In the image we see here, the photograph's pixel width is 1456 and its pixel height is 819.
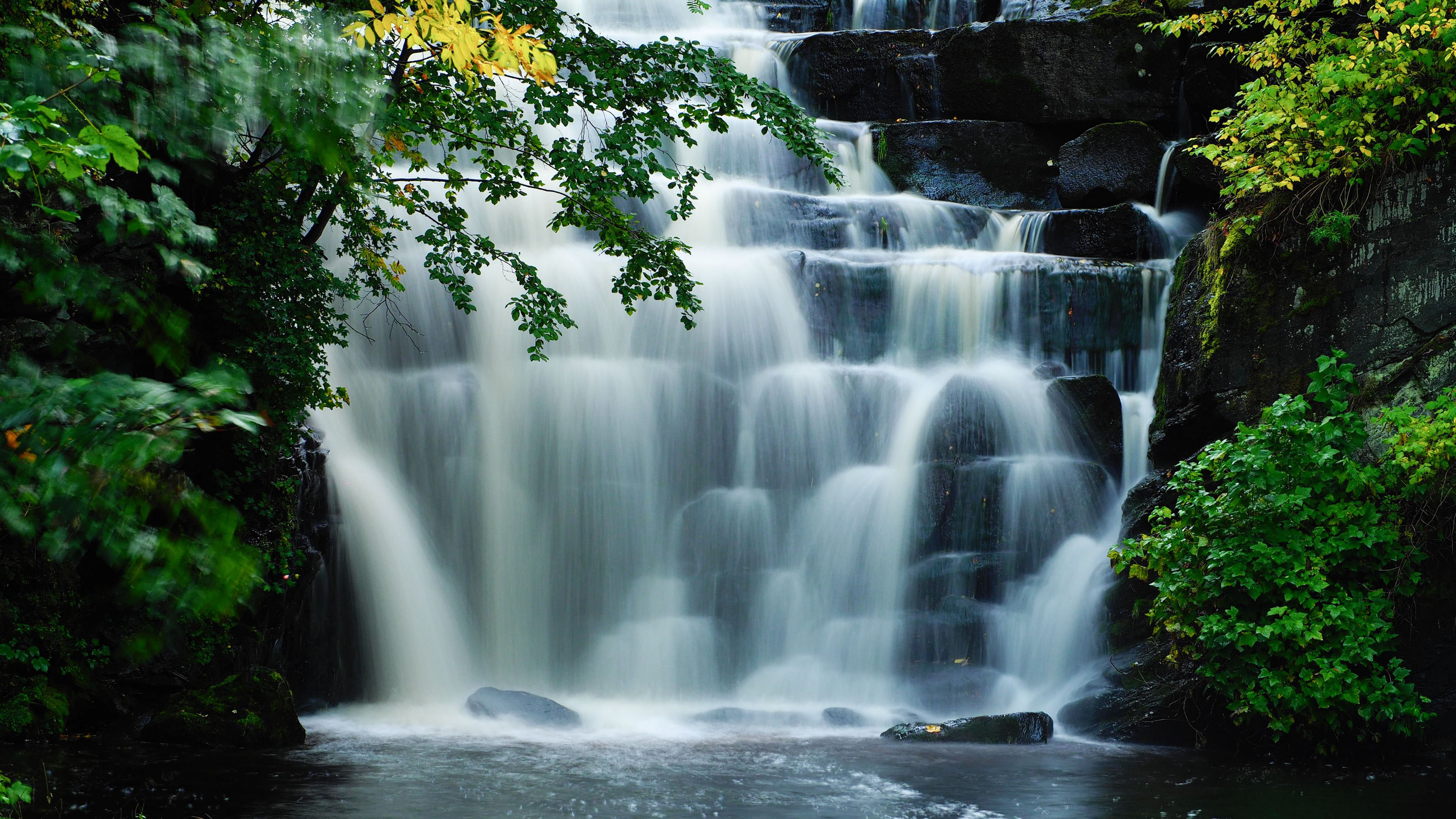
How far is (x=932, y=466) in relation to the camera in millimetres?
10172

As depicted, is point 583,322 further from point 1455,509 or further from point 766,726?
point 1455,509

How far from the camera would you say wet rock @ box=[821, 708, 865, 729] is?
844 centimetres

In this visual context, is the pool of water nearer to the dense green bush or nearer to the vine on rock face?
the dense green bush

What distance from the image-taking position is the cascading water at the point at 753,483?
368 inches

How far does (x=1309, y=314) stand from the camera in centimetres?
802

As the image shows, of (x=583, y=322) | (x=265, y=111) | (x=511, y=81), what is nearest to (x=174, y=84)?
(x=265, y=111)

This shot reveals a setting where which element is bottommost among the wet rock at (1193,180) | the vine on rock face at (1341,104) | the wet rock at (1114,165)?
the vine on rock face at (1341,104)

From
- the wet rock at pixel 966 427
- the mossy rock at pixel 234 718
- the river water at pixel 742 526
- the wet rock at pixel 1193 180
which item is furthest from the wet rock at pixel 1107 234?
the mossy rock at pixel 234 718

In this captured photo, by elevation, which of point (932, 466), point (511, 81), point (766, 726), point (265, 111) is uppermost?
point (511, 81)

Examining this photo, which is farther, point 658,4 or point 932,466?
point 658,4

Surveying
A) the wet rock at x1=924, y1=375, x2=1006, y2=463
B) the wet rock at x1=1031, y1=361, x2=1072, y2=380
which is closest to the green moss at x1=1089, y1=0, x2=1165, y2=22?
the wet rock at x1=1031, y1=361, x2=1072, y2=380

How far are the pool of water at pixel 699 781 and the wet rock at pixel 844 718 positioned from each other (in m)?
0.73

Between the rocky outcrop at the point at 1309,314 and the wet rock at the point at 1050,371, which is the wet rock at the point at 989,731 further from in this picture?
the wet rock at the point at 1050,371

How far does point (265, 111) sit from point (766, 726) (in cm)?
690
